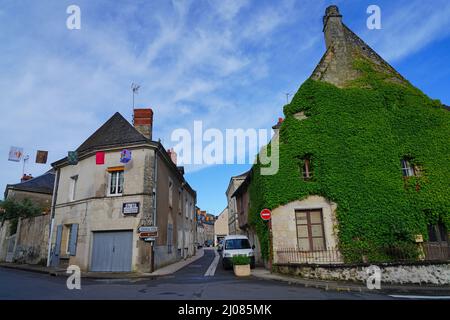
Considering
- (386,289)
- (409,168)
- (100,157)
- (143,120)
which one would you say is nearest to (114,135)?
(100,157)

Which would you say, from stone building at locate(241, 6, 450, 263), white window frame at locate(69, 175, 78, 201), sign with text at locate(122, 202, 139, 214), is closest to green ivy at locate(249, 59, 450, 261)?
stone building at locate(241, 6, 450, 263)

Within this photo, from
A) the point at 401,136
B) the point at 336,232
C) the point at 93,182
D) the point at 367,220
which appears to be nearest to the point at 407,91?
the point at 401,136

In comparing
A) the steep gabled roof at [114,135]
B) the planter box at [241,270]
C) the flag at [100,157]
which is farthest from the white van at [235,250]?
the flag at [100,157]

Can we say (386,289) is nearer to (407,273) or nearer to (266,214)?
(407,273)

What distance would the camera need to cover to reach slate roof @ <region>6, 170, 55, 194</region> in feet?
83.0

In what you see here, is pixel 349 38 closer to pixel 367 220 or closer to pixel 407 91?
pixel 407 91

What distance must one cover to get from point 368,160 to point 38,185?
2737 centimetres

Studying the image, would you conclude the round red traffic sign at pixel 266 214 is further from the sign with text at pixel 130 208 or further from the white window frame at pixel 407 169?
the white window frame at pixel 407 169

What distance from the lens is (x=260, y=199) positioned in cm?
1460

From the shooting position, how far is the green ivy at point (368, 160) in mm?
12867

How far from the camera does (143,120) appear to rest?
55.4 feet

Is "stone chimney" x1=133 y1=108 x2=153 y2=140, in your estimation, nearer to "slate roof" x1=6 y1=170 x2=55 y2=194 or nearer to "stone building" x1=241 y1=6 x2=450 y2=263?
"stone building" x1=241 y1=6 x2=450 y2=263

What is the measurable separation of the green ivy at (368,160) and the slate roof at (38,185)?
2108 cm

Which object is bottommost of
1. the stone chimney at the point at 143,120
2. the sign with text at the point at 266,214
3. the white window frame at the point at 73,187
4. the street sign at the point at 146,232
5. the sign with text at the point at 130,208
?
the street sign at the point at 146,232
